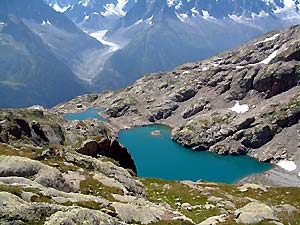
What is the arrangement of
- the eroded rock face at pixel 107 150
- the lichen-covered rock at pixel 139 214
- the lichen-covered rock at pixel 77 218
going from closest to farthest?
the lichen-covered rock at pixel 77 218
the lichen-covered rock at pixel 139 214
the eroded rock face at pixel 107 150

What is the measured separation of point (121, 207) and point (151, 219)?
8.03 ft

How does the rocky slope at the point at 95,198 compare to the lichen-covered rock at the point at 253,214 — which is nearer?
the rocky slope at the point at 95,198

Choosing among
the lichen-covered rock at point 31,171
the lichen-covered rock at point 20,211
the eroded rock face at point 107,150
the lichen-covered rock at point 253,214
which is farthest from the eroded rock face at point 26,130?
the lichen-covered rock at point 20,211

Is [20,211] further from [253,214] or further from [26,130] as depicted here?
[26,130]

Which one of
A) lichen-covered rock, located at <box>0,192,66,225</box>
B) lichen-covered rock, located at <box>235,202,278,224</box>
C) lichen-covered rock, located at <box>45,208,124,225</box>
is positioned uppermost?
lichen-covered rock, located at <box>0,192,66,225</box>

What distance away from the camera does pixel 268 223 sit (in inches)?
1499

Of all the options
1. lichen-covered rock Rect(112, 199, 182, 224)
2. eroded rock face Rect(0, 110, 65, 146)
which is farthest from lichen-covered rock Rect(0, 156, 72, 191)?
eroded rock face Rect(0, 110, 65, 146)

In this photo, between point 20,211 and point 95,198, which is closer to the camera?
point 20,211

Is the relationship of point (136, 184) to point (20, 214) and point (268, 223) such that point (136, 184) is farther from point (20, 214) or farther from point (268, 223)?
point (20, 214)

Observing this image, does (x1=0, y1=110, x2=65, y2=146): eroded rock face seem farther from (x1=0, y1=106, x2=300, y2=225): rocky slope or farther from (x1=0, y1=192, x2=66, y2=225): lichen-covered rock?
(x1=0, y1=192, x2=66, y2=225): lichen-covered rock

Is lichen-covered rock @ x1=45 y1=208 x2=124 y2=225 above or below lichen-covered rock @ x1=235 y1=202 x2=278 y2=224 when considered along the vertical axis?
above

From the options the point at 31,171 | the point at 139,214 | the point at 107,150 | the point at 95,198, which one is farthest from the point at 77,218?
the point at 107,150

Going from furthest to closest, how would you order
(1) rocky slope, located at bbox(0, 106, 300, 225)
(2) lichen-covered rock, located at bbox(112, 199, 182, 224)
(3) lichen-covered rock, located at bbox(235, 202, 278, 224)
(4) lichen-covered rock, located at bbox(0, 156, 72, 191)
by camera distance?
(3) lichen-covered rock, located at bbox(235, 202, 278, 224) → (4) lichen-covered rock, located at bbox(0, 156, 72, 191) → (2) lichen-covered rock, located at bbox(112, 199, 182, 224) → (1) rocky slope, located at bbox(0, 106, 300, 225)

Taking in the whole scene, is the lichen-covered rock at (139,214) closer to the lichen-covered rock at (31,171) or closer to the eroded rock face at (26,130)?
the lichen-covered rock at (31,171)
